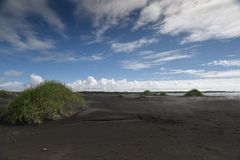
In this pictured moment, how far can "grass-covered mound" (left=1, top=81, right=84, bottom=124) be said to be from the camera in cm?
1080

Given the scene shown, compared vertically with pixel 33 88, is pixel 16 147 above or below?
below

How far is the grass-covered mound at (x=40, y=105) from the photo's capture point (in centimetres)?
1080

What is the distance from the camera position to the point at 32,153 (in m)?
6.39

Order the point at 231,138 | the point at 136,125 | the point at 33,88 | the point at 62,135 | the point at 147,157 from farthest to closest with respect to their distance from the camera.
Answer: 1. the point at 33,88
2. the point at 136,125
3. the point at 62,135
4. the point at 231,138
5. the point at 147,157

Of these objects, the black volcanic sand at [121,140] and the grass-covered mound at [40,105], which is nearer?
the black volcanic sand at [121,140]

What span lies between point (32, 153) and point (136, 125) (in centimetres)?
460

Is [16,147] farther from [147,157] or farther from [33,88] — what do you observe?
[33,88]

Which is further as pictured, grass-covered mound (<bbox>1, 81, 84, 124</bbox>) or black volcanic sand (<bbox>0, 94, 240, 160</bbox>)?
grass-covered mound (<bbox>1, 81, 84, 124</bbox>)

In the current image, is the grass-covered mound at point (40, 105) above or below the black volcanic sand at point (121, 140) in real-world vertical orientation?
above

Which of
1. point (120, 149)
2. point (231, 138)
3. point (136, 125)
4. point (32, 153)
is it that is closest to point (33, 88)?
point (136, 125)

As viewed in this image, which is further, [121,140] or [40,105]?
[40,105]

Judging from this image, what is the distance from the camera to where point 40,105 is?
1130 cm

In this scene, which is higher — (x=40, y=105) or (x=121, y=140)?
(x=40, y=105)

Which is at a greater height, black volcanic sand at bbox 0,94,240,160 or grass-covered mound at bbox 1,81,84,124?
grass-covered mound at bbox 1,81,84,124
